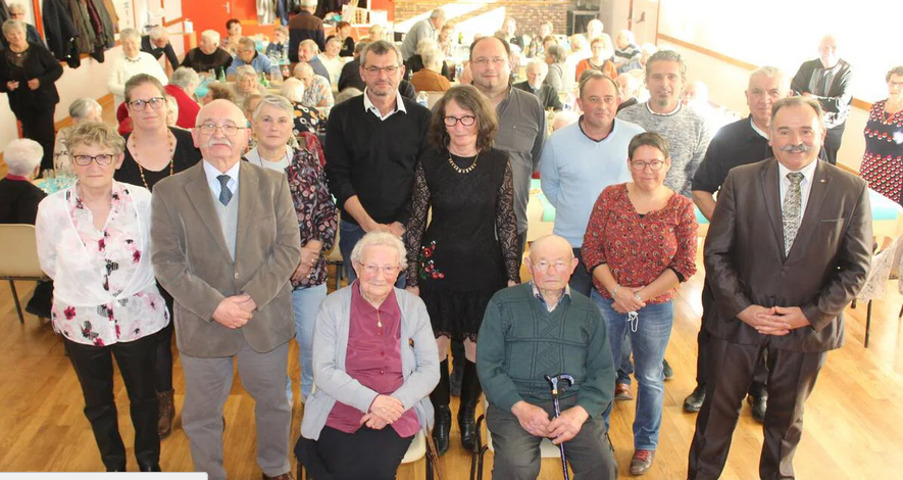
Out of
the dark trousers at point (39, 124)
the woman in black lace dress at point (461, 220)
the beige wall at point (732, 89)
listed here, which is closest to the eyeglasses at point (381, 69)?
the woman in black lace dress at point (461, 220)

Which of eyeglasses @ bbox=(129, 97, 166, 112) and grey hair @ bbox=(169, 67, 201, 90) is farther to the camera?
grey hair @ bbox=(169, 67, 201, 90)

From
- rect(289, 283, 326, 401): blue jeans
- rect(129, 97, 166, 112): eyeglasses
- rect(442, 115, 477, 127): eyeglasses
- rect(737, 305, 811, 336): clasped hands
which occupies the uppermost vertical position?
rect(129, 97, 166, 112): eyeglasses

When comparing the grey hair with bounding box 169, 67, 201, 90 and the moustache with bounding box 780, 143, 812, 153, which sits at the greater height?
the grey hair with bounding box 169, 67, 201, 90

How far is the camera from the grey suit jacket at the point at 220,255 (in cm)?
288

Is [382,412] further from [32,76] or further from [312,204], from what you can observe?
[32,76]

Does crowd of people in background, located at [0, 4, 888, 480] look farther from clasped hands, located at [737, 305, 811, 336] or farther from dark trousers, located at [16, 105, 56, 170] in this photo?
dark trousers, located at [16, 105, 56, 170]

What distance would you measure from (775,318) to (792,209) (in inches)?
16.1

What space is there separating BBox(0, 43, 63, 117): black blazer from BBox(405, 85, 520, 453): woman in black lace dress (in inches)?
237

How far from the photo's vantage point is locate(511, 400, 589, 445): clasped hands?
2.87 meters

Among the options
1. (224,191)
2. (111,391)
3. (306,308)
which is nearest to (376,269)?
(224,191)

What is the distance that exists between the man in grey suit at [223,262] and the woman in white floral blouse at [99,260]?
0.17 metres

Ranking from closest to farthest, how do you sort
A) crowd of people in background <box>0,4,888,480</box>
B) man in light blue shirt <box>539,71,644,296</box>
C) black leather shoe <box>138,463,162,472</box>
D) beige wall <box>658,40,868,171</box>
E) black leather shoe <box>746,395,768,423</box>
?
1. crowd of people in background <box>0,4,888,480</box>
2. black leather shoe <box>138,463,162,472</box>
3. man in light blue shirt <box>539,71,644,296</box>
4. black leather shoe <box>746,395,768,423</box>
5. beige wall <box>658,40,868,171</box>

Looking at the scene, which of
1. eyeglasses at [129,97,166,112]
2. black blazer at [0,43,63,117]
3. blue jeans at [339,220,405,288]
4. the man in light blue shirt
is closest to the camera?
eyeglasses at [129,97,166,112]

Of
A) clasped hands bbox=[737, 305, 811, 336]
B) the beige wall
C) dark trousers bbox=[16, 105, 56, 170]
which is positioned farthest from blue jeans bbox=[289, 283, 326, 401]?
the beige wall
